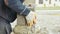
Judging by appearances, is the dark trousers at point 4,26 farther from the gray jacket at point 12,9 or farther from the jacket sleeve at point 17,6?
the jacket sleeve at point 17,6

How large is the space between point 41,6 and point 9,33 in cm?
598

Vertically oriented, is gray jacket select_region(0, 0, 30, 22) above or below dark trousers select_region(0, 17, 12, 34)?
above

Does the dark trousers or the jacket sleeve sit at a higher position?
the jacket sleeve

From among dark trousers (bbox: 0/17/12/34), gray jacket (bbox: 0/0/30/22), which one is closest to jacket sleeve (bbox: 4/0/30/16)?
gray jacket (bbox: 0/0/30/22)

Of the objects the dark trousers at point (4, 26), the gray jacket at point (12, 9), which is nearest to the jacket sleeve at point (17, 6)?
the gray jacket at point (12, 9)

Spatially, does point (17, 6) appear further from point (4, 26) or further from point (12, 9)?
point (4, 26)

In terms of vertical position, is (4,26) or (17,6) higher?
(17,6)

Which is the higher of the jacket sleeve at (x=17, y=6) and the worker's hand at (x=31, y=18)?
the jacket sleeve at (x=17, y=6)

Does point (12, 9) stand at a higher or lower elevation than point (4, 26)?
higher

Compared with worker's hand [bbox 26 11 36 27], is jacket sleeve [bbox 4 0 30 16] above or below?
above

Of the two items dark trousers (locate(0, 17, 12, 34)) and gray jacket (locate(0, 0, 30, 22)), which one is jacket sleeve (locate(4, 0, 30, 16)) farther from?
dark trousers (locate(0, 17, 12, 34))

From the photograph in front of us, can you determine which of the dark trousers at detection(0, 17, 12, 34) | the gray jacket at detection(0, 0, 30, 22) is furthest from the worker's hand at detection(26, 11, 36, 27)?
the dark trousers at detection(0, 17, 12, 34)

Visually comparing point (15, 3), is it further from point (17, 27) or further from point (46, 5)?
point (46, 5)

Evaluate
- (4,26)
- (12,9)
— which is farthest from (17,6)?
(4,26)
